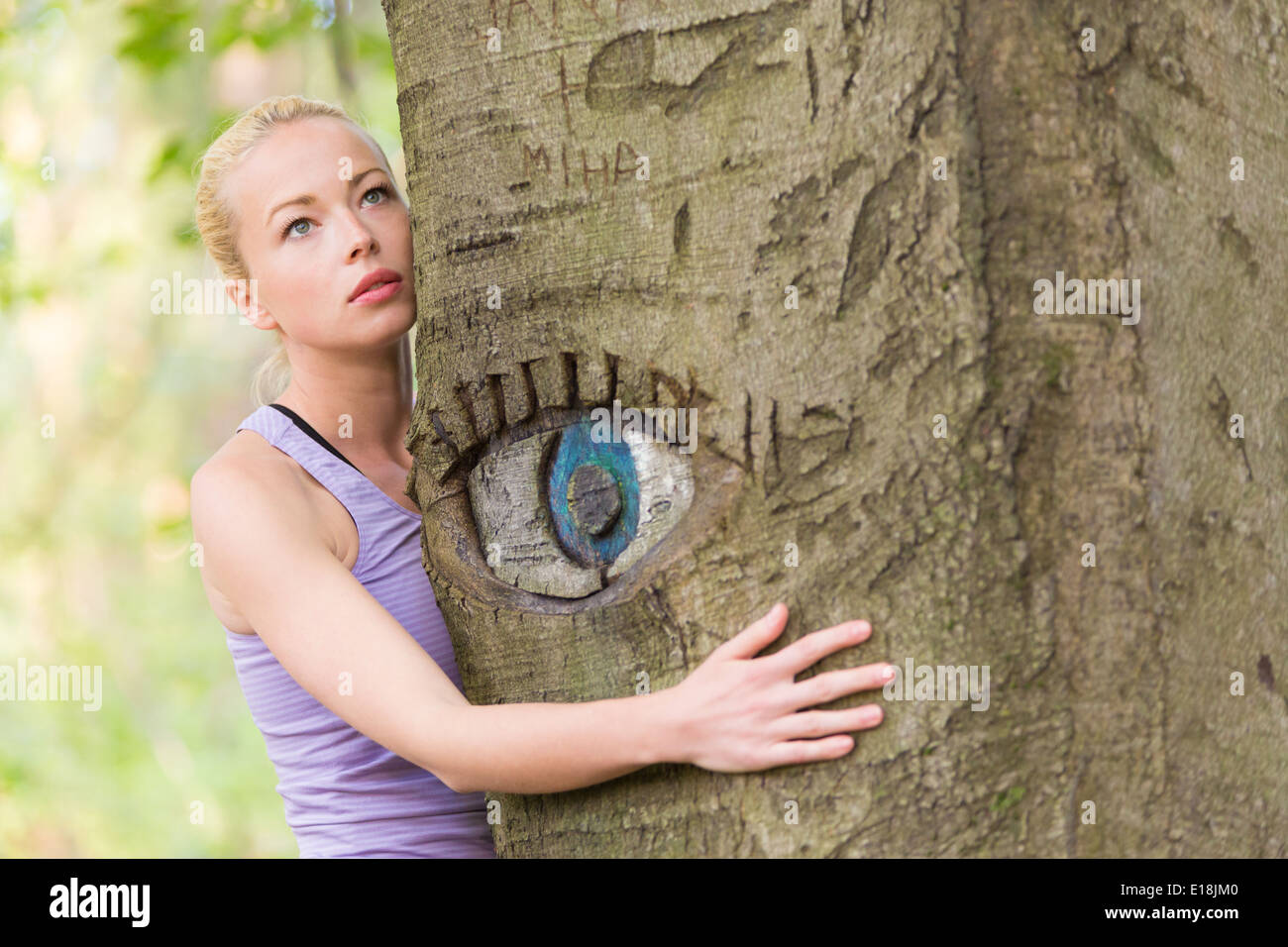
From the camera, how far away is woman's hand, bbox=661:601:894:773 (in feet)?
4.65

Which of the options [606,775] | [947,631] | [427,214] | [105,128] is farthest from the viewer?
[105,128]

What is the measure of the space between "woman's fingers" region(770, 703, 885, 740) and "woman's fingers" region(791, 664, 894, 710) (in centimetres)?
2

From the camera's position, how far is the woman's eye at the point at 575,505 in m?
1.57

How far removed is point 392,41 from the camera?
181 cm

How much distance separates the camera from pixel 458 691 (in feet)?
5.15

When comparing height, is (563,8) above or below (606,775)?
above

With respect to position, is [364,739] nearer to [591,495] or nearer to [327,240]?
[591,495]

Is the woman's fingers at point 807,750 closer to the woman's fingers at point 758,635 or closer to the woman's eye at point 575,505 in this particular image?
the woman's fingers at point 758,635

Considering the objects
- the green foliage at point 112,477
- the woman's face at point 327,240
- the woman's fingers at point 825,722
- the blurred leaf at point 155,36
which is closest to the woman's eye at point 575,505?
the woman's fingers at point 825,722

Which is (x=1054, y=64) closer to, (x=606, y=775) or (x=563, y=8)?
(x=563, y=8)

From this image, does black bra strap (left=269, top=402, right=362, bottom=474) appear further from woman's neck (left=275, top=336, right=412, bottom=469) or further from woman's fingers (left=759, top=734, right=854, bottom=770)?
woman's fingers (left=759, top=734, right=854, bottom=770)

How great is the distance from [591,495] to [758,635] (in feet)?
1.08
